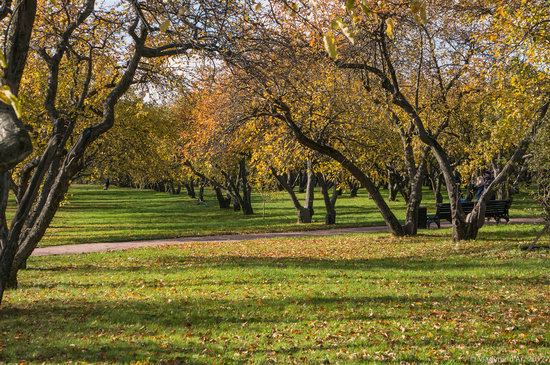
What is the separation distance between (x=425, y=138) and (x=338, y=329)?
32.7ft

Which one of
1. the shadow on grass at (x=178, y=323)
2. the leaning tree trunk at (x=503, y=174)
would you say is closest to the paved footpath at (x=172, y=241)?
the leaning tree trunk at (x=503, y=174)

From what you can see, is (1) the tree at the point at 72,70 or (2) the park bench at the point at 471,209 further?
(2) the park bench at the point at 471,209

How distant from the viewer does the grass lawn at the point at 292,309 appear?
6340 mm

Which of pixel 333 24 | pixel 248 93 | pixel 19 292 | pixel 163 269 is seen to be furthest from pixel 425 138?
pixel 333 24

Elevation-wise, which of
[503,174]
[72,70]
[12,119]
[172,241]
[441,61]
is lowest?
[172,241]

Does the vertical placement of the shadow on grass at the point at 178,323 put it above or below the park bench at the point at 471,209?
below

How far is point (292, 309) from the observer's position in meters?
8.50

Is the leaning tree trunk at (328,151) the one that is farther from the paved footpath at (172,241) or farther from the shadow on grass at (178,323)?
the shadow on grass at (178,323)

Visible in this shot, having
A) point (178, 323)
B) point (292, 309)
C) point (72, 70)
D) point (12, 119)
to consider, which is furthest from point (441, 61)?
point (12, 119)

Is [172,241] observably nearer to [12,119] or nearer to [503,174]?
[503,174]

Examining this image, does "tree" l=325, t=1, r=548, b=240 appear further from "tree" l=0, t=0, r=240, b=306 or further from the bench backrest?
"tree" l=0, t=0, r=240, b=306

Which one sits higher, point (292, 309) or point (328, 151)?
point (328, 151)

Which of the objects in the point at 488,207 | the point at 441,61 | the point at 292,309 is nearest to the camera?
the point at 292,309

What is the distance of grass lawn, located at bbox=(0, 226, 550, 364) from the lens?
20.8 ft
